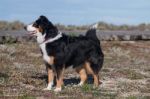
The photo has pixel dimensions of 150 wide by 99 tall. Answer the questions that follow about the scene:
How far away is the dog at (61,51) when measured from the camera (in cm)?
1438

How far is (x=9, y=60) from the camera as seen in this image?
20.0 m

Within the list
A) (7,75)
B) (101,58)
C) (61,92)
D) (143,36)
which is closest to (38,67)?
(7,75)

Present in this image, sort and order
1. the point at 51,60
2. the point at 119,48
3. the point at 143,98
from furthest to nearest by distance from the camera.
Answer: the point at 119,48 → the point at 51,60 → the point at 143,98

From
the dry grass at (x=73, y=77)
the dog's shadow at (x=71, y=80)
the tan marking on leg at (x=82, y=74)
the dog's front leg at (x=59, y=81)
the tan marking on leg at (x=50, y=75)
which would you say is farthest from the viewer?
the dog's shadow at (x=71, y=80)

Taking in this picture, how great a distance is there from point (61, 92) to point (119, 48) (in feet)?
39.6

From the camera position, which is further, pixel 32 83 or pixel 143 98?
pixel 32 83

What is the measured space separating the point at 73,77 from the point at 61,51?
103 inches

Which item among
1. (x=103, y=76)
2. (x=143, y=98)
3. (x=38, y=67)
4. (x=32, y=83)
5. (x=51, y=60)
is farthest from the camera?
(x=38, y=67)

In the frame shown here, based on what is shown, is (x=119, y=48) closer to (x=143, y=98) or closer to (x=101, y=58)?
(x=101, y=58)

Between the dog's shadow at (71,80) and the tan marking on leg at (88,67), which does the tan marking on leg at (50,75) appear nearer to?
the dog's shadow at (71,80)

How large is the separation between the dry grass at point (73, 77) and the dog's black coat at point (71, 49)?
0.58 m

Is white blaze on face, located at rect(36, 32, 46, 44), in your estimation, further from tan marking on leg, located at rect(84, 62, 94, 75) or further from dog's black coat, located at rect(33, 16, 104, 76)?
tan marking on leg, located at rect(84, 62, 94, 75)


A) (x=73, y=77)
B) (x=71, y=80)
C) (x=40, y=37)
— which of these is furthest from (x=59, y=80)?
(x=73, y=77)

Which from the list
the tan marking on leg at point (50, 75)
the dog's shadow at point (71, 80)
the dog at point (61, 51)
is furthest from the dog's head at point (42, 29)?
the dog's shadow at point (71, 80)
